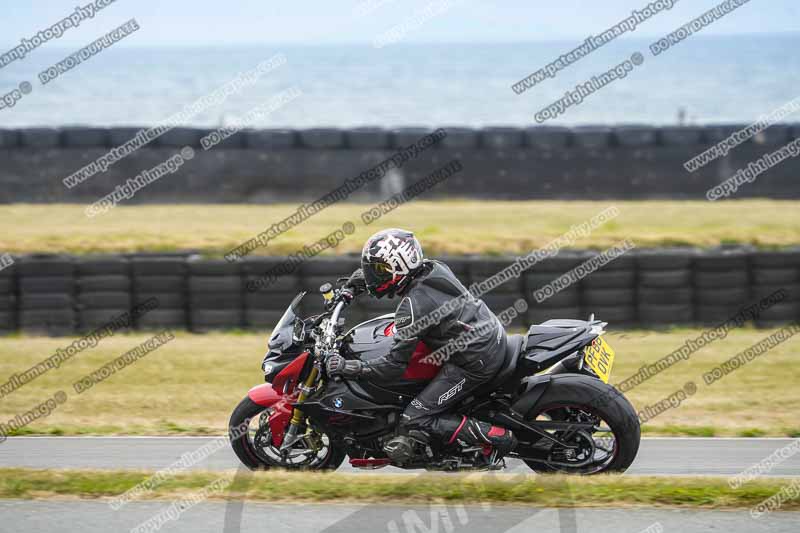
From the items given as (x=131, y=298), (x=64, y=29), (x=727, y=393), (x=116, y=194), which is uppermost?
(x=64, y=29)

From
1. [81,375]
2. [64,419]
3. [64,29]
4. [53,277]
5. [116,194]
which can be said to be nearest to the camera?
[64,419]

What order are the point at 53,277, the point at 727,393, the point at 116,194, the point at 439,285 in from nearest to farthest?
the point at 439,285, the point at 727,393, the point at 53,277, the point at 116,194

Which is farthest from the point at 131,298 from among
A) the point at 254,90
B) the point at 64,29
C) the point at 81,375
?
the point at 254,90

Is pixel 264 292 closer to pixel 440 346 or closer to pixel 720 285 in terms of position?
pixel 720 285

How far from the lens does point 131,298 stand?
39.2 feet

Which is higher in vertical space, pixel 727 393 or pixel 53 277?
pixel 53 277

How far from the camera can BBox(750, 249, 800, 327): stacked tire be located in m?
11.8

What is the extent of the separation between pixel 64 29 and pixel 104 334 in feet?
15.7

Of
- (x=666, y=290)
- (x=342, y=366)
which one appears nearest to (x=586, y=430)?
(x=342, y=366)

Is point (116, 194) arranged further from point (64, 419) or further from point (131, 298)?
point (64, 419)

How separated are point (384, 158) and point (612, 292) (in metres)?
6.78

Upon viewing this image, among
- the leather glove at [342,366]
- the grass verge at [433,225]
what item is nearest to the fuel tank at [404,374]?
the leather glove at [342,366]

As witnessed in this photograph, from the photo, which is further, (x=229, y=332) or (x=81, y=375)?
(x=229, y=332)

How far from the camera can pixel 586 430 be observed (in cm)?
651
